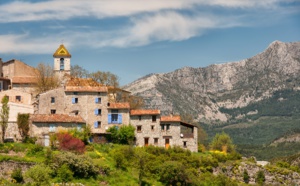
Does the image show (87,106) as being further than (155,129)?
No

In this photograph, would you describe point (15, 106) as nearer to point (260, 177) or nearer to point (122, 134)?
point (122, 134)

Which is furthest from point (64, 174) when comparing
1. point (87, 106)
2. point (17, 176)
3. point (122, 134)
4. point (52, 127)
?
point (87, 106)

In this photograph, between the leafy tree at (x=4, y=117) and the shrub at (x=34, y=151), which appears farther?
the leafy tree at (x=4, y=117)

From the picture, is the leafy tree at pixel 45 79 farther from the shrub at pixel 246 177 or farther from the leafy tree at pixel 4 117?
the shrub at pixel 246 177

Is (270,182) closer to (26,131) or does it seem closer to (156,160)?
(156,160)

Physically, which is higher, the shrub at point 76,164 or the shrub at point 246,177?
the shrub at point 76,164

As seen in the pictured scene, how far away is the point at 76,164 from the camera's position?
5856cm

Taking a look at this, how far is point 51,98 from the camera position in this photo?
7619 centimetres

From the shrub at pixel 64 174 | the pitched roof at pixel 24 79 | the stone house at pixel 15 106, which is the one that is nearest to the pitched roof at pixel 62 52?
the pitched roof at pixel 24 79

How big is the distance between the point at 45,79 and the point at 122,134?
640 inches

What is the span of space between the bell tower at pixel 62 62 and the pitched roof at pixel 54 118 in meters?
13.7

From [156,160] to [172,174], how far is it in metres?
4.65

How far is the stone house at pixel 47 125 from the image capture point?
69938 mm

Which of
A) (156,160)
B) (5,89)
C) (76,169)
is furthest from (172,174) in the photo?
(5,89)
